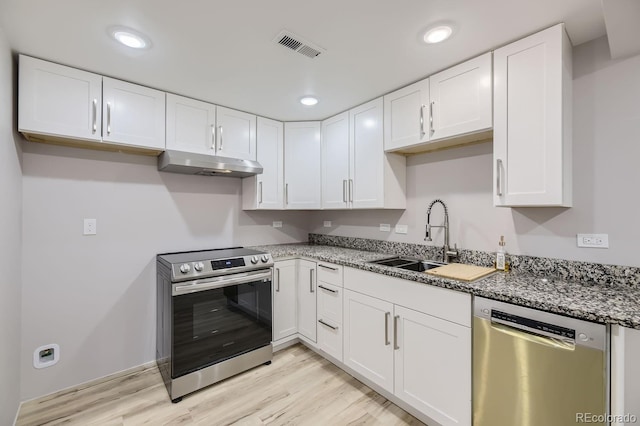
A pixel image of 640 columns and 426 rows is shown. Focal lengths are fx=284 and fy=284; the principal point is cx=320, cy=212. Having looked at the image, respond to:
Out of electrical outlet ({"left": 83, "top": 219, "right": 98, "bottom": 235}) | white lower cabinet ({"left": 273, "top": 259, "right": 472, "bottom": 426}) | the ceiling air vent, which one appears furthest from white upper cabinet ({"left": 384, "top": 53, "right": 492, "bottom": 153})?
electrical outlet ({"left": 83, "top": 219, "right": 98, "bottom": 235})

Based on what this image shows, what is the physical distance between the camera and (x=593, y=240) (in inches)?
65.1

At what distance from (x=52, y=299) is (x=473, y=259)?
3.16 m

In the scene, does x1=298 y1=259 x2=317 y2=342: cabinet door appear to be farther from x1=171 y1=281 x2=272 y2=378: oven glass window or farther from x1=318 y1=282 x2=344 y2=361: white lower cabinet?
x1=171 y1=281 x2=272 y2=378: oven glass window

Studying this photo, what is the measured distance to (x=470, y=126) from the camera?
1.90m

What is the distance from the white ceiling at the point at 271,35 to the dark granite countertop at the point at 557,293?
143 cm

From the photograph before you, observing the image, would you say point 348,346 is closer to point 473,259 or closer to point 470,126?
point 473,259

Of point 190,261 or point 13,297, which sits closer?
point 13,297

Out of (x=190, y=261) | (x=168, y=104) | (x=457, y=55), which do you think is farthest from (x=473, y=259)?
(x=168, y=104)

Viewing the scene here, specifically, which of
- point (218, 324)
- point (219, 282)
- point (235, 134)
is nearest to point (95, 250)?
point (219, 282)

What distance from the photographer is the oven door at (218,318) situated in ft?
6.81

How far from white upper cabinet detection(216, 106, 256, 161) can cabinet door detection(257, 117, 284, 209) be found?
0.09 meters

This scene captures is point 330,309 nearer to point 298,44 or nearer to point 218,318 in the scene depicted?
point 218,318

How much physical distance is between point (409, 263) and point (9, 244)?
2.75 metres

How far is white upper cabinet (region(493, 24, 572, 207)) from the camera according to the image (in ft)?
5.11
